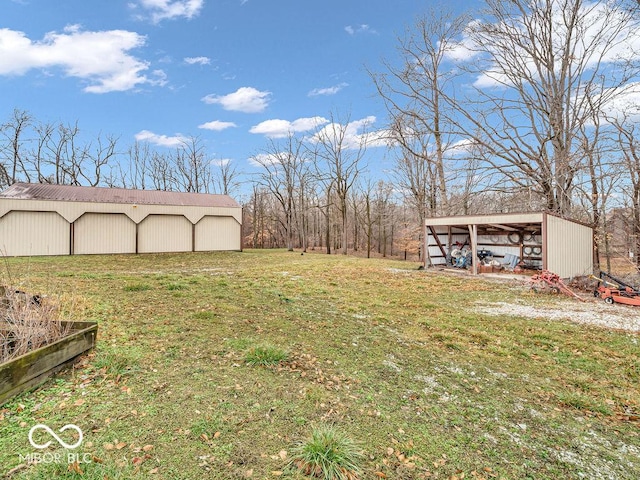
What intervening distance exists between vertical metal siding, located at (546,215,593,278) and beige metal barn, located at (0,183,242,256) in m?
18.3

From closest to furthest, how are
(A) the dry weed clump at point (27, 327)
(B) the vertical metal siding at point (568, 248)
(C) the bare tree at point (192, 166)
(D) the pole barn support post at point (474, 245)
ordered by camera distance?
(A) the dry weed clump at point (27, 327), (B) the vertical metal siding at point (568, 248), (D) the pole barn support post at point (474, 245), (C) the bare tree at point (192, 166)

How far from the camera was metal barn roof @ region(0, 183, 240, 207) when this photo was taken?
54.1ft

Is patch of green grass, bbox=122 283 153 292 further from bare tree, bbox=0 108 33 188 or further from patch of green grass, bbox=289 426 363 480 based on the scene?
bare tree, bbox=0 108 33 188

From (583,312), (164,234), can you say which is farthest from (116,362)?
(164,234)

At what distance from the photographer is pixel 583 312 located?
6.57 m

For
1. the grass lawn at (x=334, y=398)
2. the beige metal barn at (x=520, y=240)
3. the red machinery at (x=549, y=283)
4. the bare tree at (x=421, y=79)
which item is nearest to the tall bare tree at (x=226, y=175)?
the bare tree at (x=421, y=79)

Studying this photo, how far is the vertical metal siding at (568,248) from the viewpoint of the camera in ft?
31.5

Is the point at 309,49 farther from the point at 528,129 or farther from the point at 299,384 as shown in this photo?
the point at 299,384

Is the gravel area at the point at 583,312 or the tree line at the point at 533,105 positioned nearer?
the gravel area at the point at 583,312

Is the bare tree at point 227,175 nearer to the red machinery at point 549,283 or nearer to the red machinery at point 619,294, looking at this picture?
the red machinery at point 549,283

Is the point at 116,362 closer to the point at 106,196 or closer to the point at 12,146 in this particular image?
the point at 106,196

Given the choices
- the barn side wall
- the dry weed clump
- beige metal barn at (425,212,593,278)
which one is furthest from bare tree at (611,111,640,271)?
the barn side wall

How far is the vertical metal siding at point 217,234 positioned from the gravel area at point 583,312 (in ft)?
58.9

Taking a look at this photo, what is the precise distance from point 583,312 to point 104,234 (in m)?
21.1
